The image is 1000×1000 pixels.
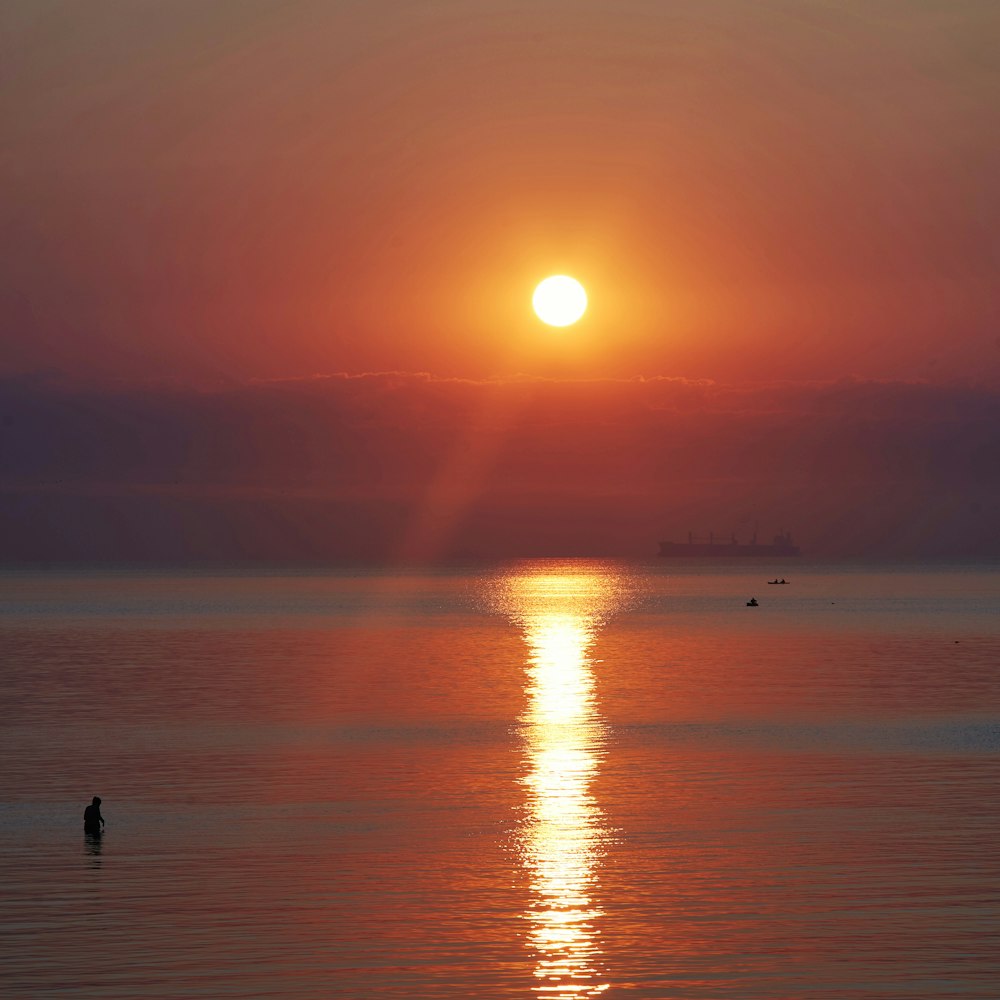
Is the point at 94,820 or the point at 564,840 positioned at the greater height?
the point at 94,820

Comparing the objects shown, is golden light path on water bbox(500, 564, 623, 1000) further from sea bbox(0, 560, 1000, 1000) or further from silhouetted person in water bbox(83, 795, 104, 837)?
silhouetted person in water bbox(83, 795, 104, 837)

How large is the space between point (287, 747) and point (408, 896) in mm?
33434

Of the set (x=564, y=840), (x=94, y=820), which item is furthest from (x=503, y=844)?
(x=94, y=820)

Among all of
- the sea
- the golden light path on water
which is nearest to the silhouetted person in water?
the sea

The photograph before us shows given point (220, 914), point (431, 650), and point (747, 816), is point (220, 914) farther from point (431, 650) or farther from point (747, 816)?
point (431, 650)

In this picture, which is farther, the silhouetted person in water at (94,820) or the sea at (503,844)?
the silhouetted person in water at (94,820)

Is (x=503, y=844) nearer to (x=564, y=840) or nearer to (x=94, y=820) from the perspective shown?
(x=564, y=840)

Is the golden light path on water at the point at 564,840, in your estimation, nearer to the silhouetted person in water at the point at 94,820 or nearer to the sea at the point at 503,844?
the sea at the point at 503,844

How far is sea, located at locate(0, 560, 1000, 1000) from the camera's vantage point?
35094 millimetres

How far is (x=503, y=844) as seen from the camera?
161 ft

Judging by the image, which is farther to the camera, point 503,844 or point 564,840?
point 564,840

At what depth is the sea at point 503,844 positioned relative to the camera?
35094 millimetres

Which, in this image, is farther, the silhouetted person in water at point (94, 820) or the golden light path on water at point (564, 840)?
the silhouetted person in water at point (94, 820)

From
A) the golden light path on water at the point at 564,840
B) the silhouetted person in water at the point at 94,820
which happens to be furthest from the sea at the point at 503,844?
the silhouetted person in water at the point at 94,820
